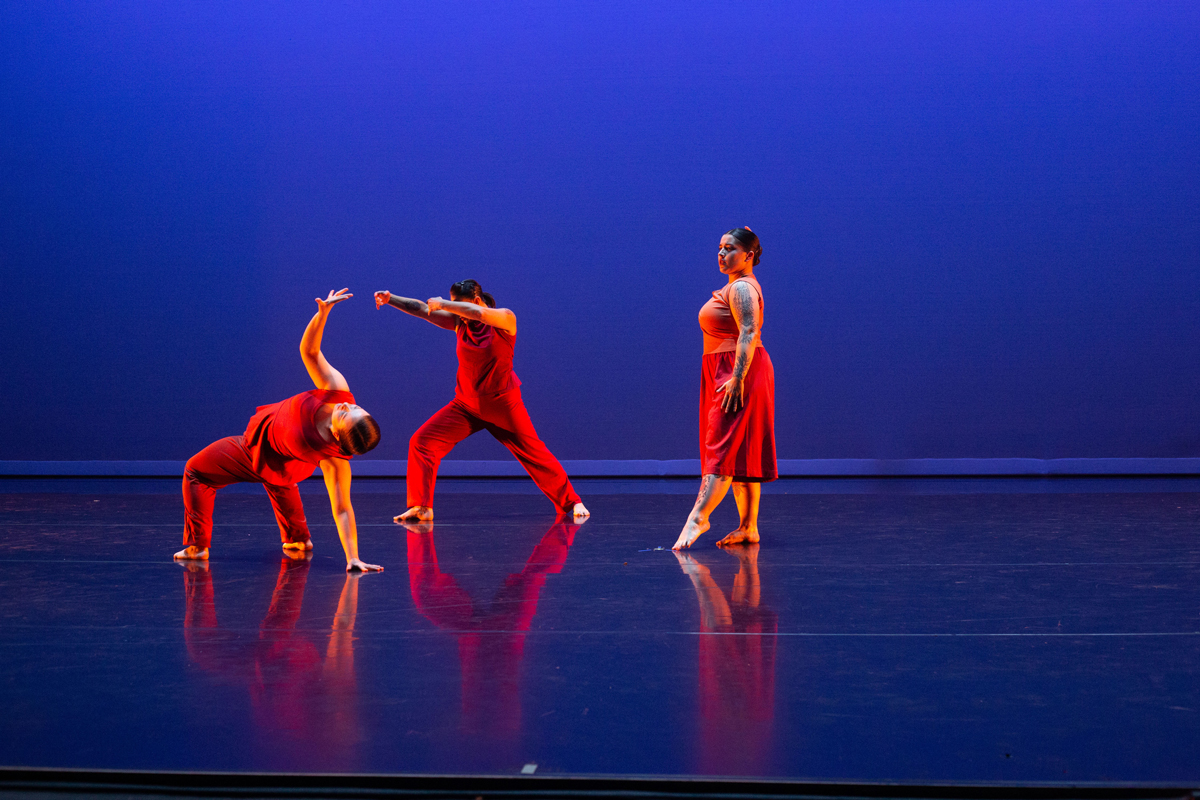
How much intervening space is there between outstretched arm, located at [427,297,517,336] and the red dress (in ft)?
3.41

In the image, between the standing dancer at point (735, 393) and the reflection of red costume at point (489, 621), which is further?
the standing dancer at point (735, 393)

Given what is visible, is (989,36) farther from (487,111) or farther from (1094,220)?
(487,111)

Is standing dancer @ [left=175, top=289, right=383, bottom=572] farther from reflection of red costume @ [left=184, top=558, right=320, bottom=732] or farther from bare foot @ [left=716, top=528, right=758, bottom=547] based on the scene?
bare foot @ [left=716, top=528, right=758, bottom=547]

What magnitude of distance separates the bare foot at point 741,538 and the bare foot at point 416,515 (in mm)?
1402

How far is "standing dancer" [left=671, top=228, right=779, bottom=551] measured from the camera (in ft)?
10.6

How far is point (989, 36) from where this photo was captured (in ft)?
19.2

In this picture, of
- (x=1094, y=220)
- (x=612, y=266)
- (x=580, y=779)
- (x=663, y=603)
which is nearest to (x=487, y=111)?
(x=612, y=266)

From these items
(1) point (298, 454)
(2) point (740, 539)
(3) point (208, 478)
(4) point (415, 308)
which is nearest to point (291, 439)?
(1) point (298, 454)

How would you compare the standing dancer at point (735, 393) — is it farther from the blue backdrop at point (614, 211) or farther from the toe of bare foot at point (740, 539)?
the blue backdrop at point (614, 211)

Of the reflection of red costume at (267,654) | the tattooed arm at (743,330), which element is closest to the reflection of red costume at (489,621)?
the reflection of red costume at (267,654)

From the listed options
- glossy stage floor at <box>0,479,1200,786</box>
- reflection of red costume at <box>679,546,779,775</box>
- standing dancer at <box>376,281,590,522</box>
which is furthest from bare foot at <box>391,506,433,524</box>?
reflection of red costume at <box>679,546,779,775</box>

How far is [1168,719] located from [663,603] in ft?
3.92

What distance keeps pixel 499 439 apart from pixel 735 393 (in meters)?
1.40

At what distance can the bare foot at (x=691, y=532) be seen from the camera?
10.7ft
